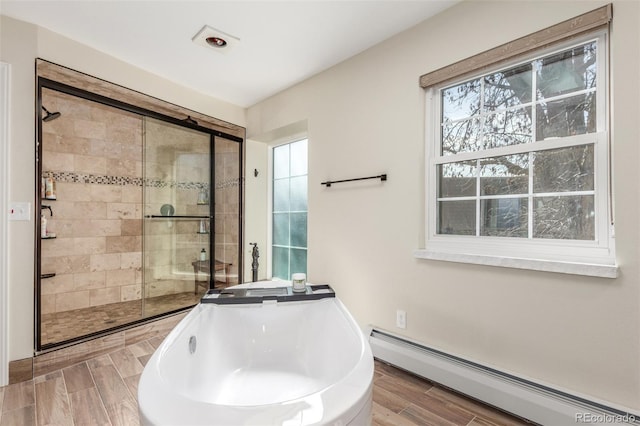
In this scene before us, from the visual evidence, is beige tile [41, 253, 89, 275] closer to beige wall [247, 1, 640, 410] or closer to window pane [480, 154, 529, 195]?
beige wall [247, 1, 640, 410]

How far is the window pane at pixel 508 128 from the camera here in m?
1.65

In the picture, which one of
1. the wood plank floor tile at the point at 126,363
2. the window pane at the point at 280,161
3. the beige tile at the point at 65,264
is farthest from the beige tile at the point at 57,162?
the window pane at the point at 280,161

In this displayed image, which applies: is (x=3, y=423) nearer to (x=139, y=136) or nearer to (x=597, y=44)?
(x=139, y=136)

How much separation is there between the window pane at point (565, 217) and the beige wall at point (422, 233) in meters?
0.14

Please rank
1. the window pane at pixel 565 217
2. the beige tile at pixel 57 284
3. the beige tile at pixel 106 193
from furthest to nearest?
the beige tile at pixel 106 193, the beige tile at pixel 57 284, the window pane at pixel 565 217

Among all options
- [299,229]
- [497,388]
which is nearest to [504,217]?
[497,388]

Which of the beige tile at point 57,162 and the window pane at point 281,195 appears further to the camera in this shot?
the window pane at point 281,195

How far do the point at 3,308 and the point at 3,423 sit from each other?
66 cm

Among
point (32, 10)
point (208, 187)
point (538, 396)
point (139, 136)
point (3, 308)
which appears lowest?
point (538, 396)

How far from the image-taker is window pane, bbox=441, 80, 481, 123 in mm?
1869

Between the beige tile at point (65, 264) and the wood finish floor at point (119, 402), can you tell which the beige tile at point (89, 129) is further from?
the wood finish floor at point (119, 402)

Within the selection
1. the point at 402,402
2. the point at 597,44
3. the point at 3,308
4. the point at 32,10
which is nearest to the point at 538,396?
the point at 402,402

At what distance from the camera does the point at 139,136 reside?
10.2 ft

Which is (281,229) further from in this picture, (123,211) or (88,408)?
(88,408)
